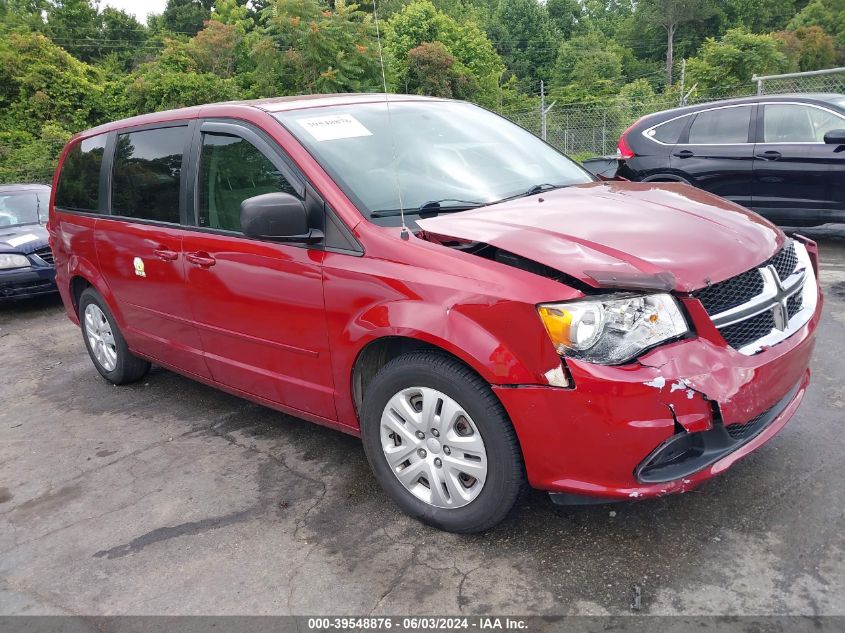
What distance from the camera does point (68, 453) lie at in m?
3.94

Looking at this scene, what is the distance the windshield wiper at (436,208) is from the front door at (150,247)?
4.31 feet

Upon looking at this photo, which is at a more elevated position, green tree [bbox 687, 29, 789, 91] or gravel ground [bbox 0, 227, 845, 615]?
green tree [bbox 687, 29, 789, 91]

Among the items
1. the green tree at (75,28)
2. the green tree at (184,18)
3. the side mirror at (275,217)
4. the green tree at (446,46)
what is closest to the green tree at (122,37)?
the green tree at (75,28)

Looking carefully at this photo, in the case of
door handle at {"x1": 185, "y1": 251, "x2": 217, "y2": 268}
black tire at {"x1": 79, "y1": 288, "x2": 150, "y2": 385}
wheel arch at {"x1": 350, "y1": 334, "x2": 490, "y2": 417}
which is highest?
door handle at {"x1": 185, "y1": 251, "x2": 217, "y2": 268}

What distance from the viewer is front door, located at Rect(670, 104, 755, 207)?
7246mm

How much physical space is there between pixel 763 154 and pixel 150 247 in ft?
19.8

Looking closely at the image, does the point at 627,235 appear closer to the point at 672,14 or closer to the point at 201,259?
the point at 201,259

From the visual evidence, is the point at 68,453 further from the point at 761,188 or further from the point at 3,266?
the point at 761,188

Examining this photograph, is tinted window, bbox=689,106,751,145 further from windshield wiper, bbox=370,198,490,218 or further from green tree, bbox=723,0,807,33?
green tree, bbox=723,0,807,33

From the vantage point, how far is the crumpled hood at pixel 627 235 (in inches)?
94.1

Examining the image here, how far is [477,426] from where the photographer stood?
2.53 m

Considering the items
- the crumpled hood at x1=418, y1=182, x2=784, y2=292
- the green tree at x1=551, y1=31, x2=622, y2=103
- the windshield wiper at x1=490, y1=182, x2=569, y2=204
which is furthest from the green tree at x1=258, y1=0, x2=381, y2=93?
the green tree at x1=551, y1=31, x2=622, y2=103

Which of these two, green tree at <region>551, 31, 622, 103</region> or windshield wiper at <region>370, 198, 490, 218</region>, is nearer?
windshield wiper at <region>370, 198, 490, 218</region>

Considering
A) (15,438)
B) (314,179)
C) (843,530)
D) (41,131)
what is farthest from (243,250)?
(41,131)
